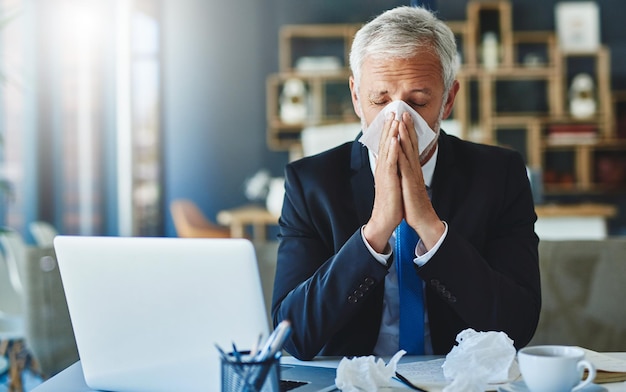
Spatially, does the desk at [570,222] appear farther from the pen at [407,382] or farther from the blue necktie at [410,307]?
the pen at [407,382]

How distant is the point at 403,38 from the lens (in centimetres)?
143

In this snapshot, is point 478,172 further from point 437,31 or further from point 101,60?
point 101,60

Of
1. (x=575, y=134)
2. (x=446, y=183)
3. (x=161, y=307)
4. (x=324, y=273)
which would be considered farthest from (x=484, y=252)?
(x=575, y=134)

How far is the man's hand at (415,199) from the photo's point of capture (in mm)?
1288

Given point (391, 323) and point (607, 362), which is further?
point (391, 323)

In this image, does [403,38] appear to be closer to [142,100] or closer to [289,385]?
[289,385]

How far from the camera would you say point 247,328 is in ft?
3.36

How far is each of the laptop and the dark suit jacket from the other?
0.24 m

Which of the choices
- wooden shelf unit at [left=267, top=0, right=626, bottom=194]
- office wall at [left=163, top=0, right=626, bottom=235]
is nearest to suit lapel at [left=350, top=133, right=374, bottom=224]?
wooden shelf unit at [left=267, top=0, right=626, bottom=194]

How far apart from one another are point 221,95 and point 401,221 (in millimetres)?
5897

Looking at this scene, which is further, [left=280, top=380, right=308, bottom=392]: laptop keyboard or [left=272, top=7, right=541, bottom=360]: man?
[left=272, top=7, right=541, bottom=360]: man

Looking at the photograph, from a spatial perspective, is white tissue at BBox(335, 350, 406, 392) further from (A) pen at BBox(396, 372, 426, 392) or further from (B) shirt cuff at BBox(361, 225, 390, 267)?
(B) shirt cuff at BBox(361, 225, 390, 267)

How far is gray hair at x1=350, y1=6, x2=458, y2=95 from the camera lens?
4.68 ft

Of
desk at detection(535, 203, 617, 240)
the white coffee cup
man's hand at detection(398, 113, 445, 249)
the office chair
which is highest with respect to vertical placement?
man's hand at detection(398, 113, 445, 249)
